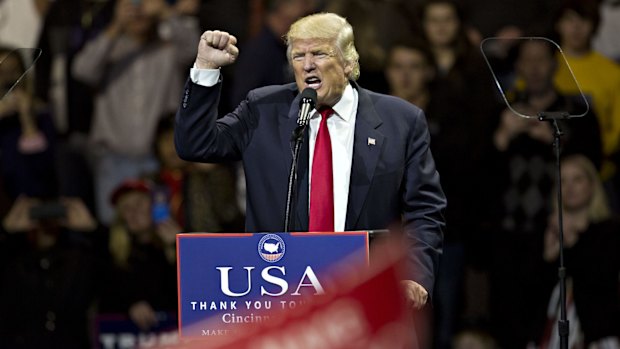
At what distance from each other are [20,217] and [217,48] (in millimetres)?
4007

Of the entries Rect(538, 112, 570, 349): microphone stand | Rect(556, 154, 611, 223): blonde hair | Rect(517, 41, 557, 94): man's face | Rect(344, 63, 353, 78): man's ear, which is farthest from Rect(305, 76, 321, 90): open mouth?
Rect(556, 154, 611, 223): blonde hair

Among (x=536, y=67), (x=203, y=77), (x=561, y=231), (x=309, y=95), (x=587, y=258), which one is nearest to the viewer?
(x=309, y=95)

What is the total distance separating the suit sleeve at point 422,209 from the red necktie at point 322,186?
0.23 metres

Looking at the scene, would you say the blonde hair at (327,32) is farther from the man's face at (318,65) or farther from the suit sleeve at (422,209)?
the suit sleeve at (422,209)

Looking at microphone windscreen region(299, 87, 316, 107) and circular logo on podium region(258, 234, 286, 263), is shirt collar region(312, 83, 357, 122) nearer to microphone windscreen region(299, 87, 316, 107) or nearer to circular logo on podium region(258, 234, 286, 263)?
microphone windscreen region(299, 87, 316, 107)

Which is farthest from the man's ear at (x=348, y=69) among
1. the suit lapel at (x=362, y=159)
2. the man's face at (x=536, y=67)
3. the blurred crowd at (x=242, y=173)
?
the man's face at (x=536, y=67)

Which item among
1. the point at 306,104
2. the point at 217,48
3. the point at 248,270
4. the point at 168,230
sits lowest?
the point at 168,230

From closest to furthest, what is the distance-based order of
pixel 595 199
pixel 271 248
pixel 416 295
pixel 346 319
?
pixel 346 319 → pixel 271 248 → pixel 416 295 → pixel 595 199

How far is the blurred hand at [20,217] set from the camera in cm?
684

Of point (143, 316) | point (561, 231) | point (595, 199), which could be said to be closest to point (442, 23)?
point (595, 199)

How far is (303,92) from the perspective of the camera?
320 centimetres

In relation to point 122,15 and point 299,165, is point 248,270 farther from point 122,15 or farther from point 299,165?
point 122,15

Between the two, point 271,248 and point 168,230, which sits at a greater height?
point 271,248

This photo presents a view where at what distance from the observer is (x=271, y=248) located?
2.85 meters
